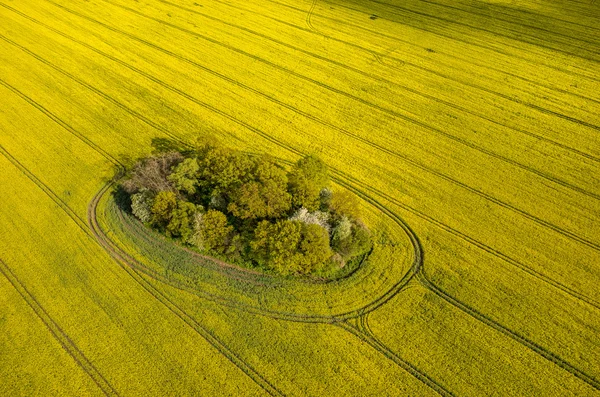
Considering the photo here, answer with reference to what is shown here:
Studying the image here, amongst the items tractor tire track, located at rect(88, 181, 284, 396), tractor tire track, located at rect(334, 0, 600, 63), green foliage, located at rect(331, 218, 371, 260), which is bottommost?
tractor tire track, located at rect(88, 181, 284, 396)

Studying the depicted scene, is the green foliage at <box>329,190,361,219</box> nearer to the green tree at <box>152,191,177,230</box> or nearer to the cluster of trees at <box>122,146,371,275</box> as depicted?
the cluster of trees at <box>122,146,371,275</box>

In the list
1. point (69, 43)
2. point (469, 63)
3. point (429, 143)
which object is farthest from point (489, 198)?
point (69, 43)

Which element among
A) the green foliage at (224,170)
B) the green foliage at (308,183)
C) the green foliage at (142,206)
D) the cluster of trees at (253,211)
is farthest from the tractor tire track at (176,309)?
the green foliage at (308,183)

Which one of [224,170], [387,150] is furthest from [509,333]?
[224,170]

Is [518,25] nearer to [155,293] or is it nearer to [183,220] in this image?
[183,220]

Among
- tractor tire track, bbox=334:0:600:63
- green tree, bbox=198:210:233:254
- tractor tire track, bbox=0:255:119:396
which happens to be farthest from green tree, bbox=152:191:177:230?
tractor tire track, bbox=334:0:600:63

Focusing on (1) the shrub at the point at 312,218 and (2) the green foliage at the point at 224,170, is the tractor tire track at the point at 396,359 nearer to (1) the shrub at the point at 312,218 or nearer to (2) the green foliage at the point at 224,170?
(1) the shrub at the point at 312,218
